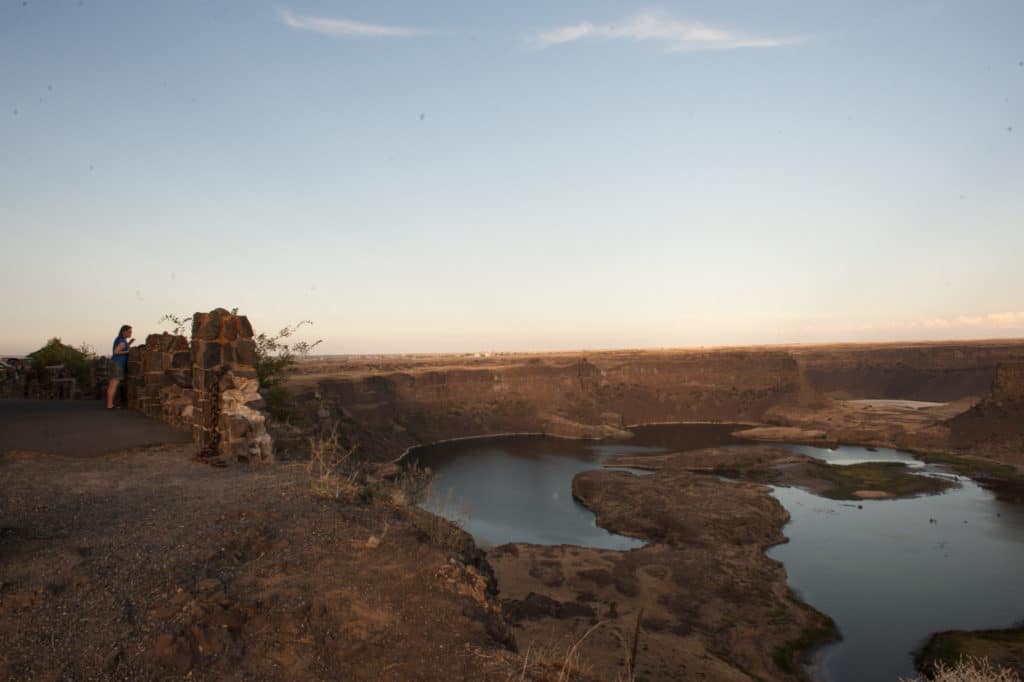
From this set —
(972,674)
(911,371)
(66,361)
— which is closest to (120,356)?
(66,361)

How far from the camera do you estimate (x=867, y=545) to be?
23656 millimetres

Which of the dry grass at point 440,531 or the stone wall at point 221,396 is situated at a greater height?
the stone wall at point 221,396

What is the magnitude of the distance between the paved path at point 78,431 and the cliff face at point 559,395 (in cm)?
2875

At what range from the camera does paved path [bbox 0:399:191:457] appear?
9844mm

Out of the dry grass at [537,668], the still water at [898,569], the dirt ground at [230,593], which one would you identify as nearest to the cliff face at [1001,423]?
the still water at [898,569]

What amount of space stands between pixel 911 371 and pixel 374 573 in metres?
93.4

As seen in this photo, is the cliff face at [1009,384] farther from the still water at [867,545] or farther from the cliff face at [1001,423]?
the still water at [867,545]

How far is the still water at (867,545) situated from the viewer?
1650 cm

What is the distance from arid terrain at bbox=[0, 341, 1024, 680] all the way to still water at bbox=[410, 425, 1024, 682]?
1138 mm

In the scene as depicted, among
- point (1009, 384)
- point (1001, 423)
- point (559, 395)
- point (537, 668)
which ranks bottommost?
point (1001, 423)

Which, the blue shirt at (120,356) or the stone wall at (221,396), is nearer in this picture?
the stone wall at (221,396)

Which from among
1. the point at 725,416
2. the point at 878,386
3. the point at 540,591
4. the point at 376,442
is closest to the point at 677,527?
the point at 540,591

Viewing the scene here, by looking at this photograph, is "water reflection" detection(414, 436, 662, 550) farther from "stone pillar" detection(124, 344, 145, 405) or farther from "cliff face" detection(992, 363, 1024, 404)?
"cliff face" detection(992, 363, 1024, 404)

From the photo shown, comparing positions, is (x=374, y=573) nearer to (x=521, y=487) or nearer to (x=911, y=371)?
(x=521, y=487)
